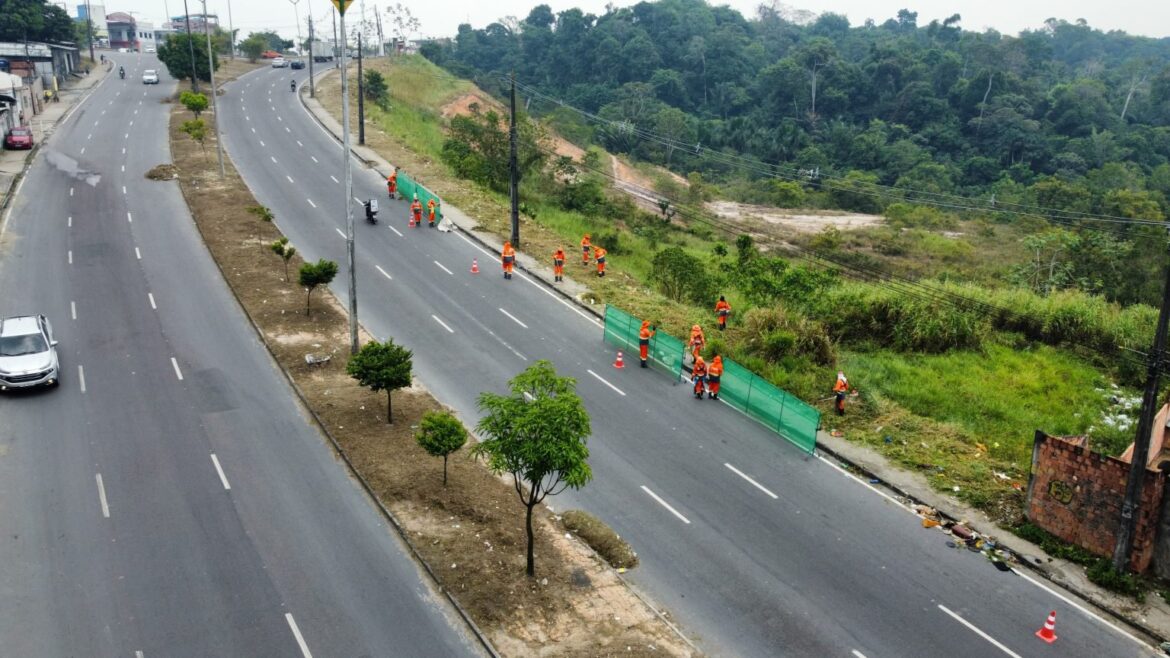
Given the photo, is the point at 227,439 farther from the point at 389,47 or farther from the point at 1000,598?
the point at 389,47

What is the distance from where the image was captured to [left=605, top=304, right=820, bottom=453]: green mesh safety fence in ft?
70.6

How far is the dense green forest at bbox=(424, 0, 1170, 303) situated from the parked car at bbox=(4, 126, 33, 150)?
27587 mm

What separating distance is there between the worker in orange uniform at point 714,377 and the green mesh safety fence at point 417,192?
19215 mm

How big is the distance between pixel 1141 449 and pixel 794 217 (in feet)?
165

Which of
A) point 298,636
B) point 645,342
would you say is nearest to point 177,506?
point 298,636

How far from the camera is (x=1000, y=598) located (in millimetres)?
16109

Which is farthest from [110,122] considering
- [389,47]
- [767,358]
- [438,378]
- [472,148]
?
[389,47]

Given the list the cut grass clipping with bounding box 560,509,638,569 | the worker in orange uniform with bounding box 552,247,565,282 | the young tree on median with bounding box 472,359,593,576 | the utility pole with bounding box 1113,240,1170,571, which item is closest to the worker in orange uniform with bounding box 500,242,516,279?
the worker in orange uniform with bounding box 552,247,565,282

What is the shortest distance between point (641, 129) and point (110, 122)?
166 feet

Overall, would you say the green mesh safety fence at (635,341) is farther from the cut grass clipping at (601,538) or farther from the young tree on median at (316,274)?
the young tree on median at (316,274)

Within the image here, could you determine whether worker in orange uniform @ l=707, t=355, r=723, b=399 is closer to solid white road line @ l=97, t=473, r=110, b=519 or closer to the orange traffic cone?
the orange traffic cone

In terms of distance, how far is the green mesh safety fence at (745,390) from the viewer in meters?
21.5

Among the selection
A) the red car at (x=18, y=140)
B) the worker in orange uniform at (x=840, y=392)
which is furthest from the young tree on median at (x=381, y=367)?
the red car at (x=18, y=140)

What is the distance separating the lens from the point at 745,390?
2320 cm
